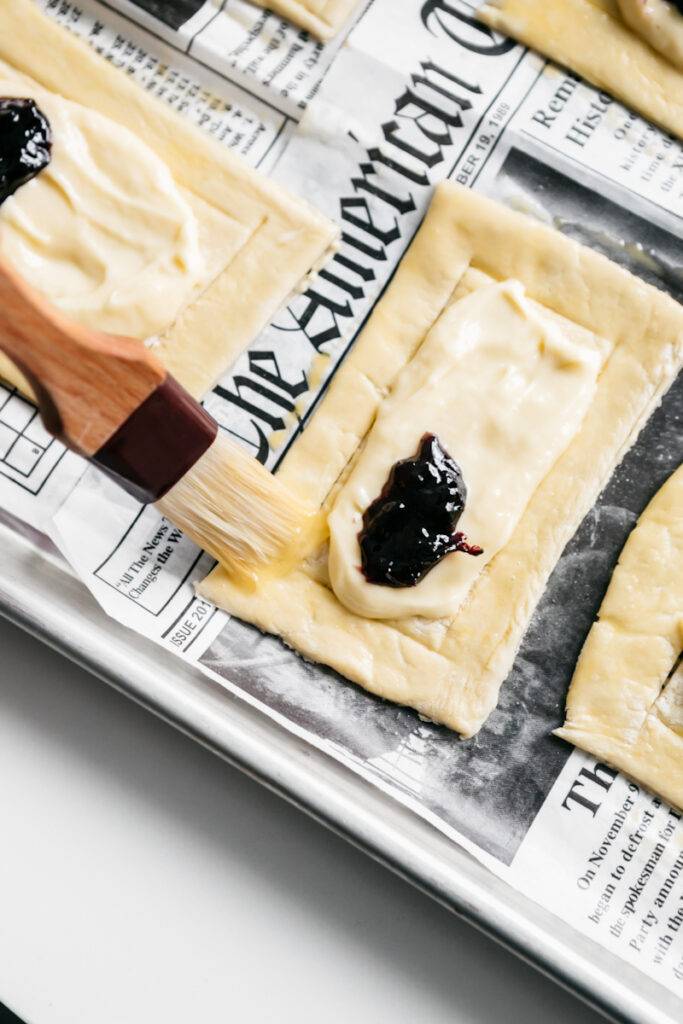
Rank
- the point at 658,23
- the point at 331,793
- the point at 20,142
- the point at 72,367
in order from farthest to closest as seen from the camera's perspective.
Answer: the point at 658,23 → the point at 20,142 → the point at 331,793 → the point at 72,367

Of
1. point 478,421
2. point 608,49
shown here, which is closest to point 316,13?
point 608,49

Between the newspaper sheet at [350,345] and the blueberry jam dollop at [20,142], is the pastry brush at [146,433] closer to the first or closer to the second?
the newspaper sheet at [350,345]

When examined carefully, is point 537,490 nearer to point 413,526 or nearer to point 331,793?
point 413,526

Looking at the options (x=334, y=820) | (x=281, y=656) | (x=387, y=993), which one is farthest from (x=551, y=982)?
(x=281, y=656)

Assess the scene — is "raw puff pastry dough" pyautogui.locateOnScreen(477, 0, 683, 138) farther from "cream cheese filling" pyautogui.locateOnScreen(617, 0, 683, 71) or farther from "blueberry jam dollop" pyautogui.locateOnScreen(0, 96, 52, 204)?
"blueberry jam dollop" pyautogui.locateOnScreen(0, 96, 52, 204)

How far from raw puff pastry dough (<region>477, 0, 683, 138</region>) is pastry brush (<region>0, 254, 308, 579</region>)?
875mm

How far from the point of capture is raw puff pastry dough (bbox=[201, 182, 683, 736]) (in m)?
1.41

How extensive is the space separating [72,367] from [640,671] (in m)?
0.91

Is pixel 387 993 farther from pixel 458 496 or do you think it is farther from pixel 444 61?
pixel 444 61

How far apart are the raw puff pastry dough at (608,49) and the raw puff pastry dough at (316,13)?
262mm

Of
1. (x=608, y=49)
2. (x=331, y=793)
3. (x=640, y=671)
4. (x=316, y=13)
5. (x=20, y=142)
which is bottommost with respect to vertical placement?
(x=331, y=793)

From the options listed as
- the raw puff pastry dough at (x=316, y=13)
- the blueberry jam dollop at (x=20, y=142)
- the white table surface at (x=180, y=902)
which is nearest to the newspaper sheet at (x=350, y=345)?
the raw puff pastry dough at (x=316, y=13)

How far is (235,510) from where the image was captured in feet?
4.41

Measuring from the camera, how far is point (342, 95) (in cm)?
158
